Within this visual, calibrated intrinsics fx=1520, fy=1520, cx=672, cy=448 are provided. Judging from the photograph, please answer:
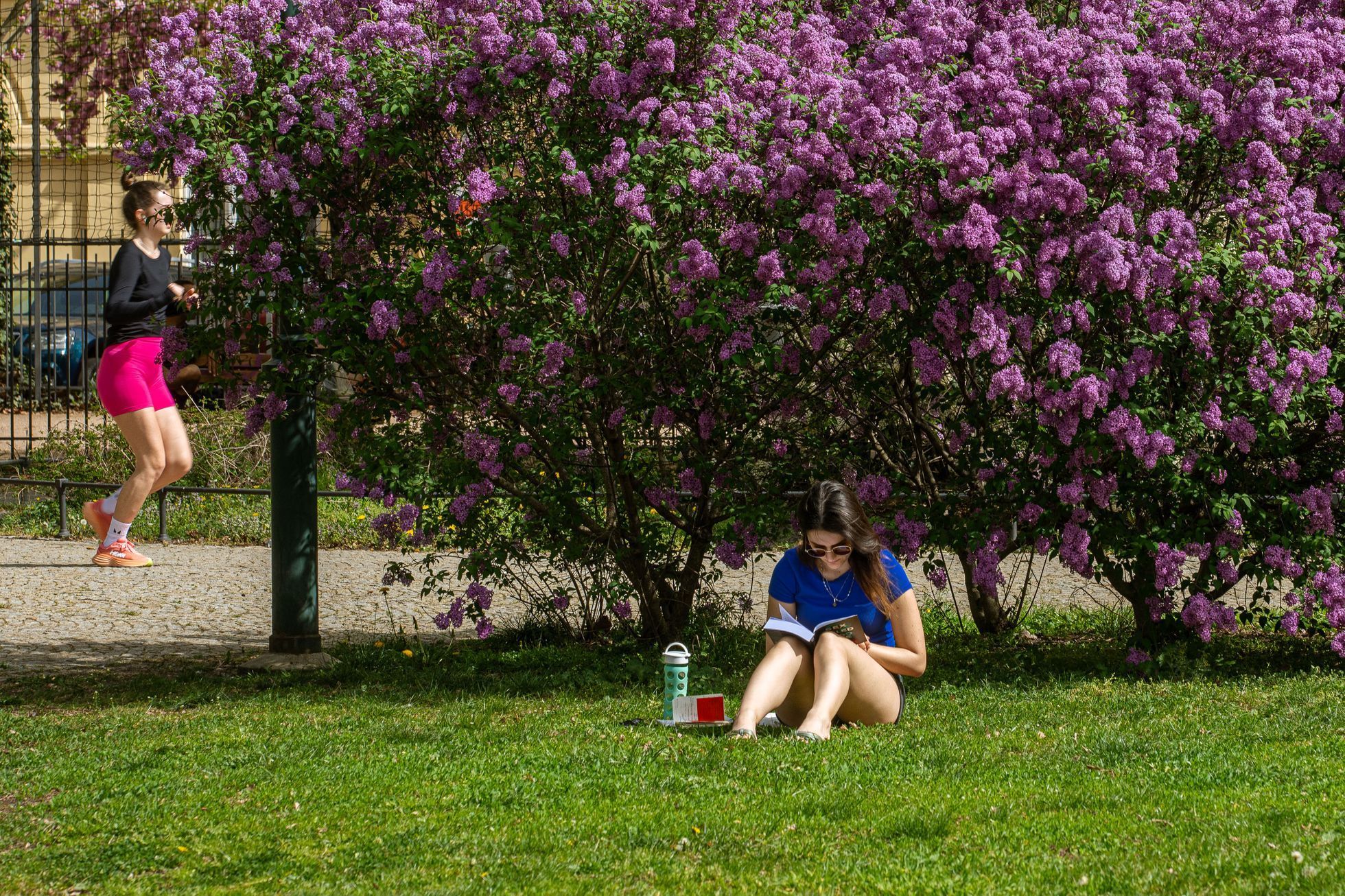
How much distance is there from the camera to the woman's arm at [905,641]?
6.05 meters

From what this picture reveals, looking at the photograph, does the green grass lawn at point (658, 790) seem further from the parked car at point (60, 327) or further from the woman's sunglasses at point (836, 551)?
the parked car at point (60, 327)

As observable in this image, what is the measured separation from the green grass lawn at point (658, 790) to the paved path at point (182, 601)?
53.6 inches

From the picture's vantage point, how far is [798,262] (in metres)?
7.33

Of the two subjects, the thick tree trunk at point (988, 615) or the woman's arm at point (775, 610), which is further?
the thick tree trunk at point (988, 615)

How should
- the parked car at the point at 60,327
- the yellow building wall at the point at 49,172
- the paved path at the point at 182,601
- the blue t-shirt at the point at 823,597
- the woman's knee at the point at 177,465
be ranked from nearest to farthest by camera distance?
the woman's knee at the point at 177,465, the blue t-shirt at the point at 823,597, the paved path at the point at 182,601, the parked car at the point at 60,327, the yellow building wall at the point at 49,172

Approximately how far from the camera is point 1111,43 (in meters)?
7.40

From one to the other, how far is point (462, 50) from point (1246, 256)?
383cm

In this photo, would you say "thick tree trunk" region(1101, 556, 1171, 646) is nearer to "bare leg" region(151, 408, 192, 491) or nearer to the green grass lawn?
the green grass lawn

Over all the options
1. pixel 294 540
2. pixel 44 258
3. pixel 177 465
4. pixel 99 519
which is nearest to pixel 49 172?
pixel 44 258

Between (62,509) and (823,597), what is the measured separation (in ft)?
30.2

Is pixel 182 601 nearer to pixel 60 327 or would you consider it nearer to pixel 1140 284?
pixel 1140 284

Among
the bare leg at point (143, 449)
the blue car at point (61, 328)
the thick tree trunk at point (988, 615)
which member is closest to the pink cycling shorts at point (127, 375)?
the bare leg at point (143, 449)

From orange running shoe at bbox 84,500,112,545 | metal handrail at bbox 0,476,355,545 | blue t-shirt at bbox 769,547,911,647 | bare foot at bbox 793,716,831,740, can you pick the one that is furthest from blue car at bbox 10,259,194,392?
bare foot at bbox 793,716,831,740

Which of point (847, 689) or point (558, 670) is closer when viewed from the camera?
point (847, 689)
